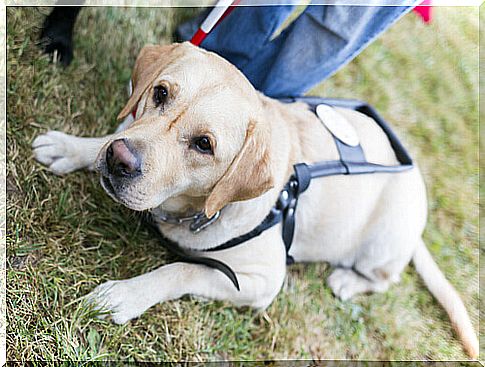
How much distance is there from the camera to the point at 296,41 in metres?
3.88

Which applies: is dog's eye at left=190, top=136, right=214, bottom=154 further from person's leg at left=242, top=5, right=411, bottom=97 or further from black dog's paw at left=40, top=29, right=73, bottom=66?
black dog's paw at left=40, top=29, right=73, bottom=66

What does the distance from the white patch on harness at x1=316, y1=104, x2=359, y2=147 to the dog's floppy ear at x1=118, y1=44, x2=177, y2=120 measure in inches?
38.6

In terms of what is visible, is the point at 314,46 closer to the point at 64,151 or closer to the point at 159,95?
the point at 159,95

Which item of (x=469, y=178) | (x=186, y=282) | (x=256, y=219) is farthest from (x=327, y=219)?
(x=469, y=178)

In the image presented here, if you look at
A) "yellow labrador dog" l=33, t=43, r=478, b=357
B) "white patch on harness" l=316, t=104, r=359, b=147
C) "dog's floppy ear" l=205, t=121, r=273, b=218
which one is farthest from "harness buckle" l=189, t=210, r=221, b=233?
"white patch on harness" l=316, t=104, r=359, b=147

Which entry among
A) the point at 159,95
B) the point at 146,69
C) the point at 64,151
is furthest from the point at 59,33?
the point at 159,95

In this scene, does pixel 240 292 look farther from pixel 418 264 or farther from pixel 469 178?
pixel 469 178

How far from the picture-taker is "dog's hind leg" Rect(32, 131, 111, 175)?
3393 millimetres

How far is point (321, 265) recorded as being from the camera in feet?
13.5

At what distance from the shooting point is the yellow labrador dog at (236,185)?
8.93ft

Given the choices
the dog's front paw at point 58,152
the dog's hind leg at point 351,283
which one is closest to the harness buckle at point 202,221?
the dog's front paw at point 58,152

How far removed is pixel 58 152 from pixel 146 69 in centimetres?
76

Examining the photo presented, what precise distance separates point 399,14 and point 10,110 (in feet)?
7.11

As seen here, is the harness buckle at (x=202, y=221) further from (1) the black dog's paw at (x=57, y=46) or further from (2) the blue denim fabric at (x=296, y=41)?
(1) the black dog's paw at (x=57, y=46)
